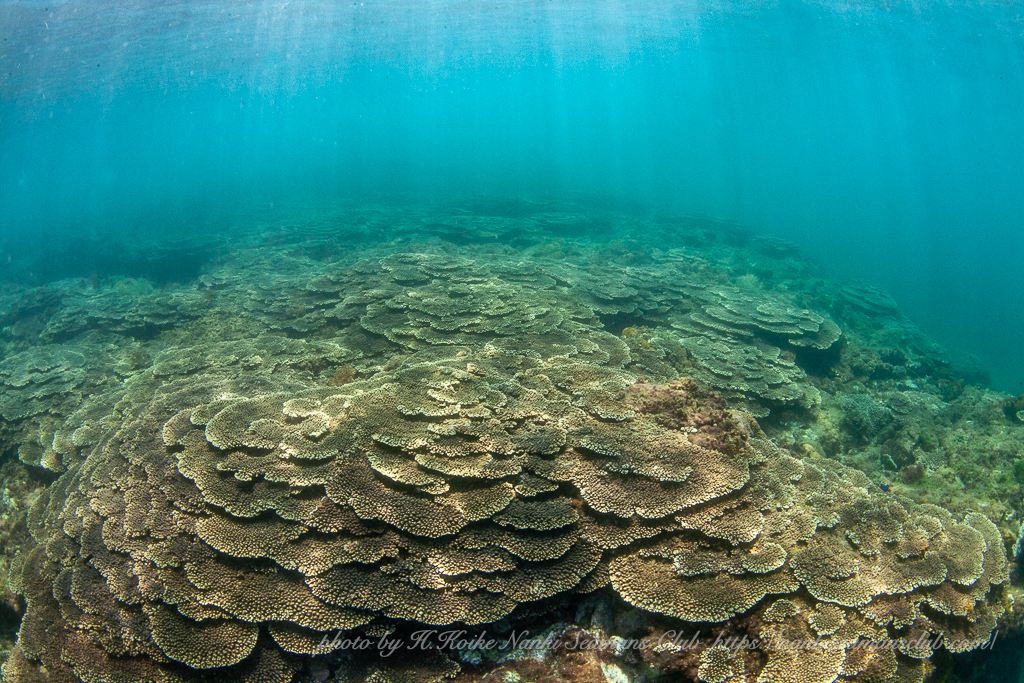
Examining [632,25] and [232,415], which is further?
[632,25]

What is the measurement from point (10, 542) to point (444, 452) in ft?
23.8

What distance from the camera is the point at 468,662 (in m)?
4.06

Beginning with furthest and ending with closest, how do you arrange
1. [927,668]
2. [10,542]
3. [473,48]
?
1. [473,48]
2. [10,542]
3. [927,668]

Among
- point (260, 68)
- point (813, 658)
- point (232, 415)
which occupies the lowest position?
point (813, 658)

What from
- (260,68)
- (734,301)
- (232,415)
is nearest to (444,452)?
(232,415)

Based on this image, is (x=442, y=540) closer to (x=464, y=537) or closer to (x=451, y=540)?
(x=451, y=540)

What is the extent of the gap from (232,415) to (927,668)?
7.35 meters

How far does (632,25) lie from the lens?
4584cm

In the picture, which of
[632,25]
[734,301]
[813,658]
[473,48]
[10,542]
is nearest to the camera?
[813,658]

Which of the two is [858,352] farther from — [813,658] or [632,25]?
[632,25]

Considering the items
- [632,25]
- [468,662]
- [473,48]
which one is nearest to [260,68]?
[473,48]

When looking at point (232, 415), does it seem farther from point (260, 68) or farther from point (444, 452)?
point (260, 68)

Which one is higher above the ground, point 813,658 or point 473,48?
point 473,48

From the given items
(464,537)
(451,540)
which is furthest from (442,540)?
(464,537)
